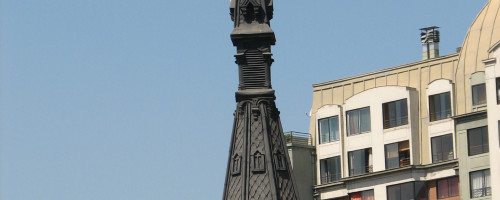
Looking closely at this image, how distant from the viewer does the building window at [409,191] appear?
276 feet

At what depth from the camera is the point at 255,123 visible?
2433 centimetres

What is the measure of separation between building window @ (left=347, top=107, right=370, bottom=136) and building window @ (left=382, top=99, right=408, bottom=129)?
1.39 m

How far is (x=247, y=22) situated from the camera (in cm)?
2461

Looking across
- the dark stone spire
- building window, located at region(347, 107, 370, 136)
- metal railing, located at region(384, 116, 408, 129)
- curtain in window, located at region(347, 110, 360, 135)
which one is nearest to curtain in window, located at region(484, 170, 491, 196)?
metal railing, located at region(384, 116, 408, 129)

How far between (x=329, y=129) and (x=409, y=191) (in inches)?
319

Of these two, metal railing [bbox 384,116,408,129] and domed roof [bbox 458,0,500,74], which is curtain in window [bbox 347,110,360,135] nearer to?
metal railing [bbox 384,116,408,129]

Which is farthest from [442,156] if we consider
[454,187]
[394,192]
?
[394,192]

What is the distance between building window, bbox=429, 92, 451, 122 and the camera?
271 ft

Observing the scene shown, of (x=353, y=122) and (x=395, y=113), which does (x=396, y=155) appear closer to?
(x=395, y=113)

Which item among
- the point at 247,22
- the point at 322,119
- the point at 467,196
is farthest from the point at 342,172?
the point at 247,22

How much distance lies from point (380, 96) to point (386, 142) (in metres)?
2.68

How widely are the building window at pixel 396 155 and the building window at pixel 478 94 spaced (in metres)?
6.48

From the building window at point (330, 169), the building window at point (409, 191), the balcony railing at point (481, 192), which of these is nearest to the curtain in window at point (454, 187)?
the building window at point (409, 191)

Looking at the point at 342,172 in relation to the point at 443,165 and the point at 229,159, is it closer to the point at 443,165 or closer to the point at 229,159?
the point at 443,165
